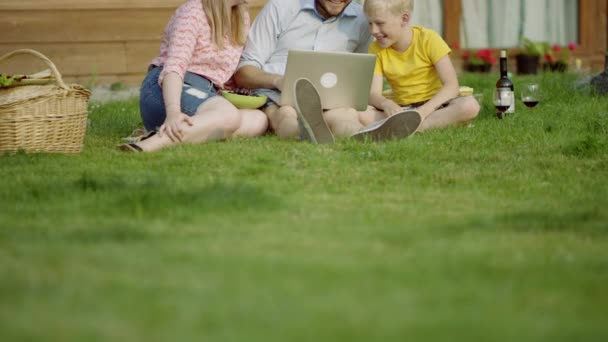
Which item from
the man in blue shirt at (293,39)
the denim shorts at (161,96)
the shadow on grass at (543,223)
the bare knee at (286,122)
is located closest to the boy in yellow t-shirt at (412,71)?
the man in blue shirt at (293,39)

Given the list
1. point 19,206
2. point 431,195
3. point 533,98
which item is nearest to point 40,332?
Result: point 19,206

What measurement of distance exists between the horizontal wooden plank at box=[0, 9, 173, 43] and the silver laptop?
12.6ft

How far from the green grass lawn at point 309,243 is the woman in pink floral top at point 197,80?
18cm

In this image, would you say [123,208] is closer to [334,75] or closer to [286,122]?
[286,122]

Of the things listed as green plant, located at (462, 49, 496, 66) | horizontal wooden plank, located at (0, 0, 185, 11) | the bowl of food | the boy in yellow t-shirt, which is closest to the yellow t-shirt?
the boy in yellow t-shirt

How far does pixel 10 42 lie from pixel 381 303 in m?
7.33

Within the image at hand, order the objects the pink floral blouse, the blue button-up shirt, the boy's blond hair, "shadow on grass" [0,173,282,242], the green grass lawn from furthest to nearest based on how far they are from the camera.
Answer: the blue button-up shirt < the boy's blond hair < the pink floral blouse < "shadow on grass" [0,173,282,242] < the green grass lawn

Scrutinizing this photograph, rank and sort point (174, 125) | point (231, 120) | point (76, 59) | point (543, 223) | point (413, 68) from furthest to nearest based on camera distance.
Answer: point (76, 59), point (413, 68), point (231, 120), point (174, 125), point (543, 223)

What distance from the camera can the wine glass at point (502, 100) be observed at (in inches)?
265

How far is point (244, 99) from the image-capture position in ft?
19.6

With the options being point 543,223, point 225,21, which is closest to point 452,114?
point 225,21

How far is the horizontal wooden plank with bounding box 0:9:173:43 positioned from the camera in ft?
29.8

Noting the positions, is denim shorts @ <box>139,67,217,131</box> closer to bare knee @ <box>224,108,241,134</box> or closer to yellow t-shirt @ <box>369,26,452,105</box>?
bare knee @ <box>224,108,241,134</box>

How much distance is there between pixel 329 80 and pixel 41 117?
1655mm
